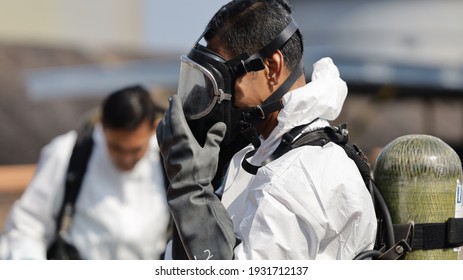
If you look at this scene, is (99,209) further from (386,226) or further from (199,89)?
(386,226)

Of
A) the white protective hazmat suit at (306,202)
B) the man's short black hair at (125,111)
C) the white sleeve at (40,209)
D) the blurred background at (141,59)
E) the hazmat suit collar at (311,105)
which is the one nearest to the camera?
the white protective hazmat suit at (306,202)

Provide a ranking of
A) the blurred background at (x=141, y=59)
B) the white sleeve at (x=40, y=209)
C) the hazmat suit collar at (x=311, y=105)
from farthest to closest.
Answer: the blurred background at (x=141, y=59) < the white sleeve at (x=40, y=209) < the hazmat suit collar at (x=311, y=105)

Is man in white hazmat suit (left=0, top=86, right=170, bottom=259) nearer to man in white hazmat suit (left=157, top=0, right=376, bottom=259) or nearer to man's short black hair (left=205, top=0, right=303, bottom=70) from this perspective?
man in white hazmat suit (left=157, top=0, right=376, bottom=259)

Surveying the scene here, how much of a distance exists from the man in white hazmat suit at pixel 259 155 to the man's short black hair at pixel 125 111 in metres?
2.14

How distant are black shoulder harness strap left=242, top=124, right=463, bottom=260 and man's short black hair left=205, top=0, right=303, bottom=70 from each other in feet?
0.77

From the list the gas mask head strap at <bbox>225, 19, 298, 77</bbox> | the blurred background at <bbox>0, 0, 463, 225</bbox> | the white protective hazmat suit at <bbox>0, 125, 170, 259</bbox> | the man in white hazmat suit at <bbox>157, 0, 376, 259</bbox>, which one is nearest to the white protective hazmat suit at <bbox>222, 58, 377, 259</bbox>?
the man in white hazmat suit at <bbox>157, 0, 376, 259</bbox>

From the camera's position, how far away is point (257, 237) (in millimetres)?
2422

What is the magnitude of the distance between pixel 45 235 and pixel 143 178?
617 millimetres

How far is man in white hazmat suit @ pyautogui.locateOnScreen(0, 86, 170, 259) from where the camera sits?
15.6 ft

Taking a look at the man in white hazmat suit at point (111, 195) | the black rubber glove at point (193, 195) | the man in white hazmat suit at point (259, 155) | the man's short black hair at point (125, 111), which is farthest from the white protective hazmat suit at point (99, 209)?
the black rubber glove at point (193, 195)

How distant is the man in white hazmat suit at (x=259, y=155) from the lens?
Answer: 2.44 meters

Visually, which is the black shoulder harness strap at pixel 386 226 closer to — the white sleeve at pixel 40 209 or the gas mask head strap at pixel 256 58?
the gas mask head strap at pixel 256 58
